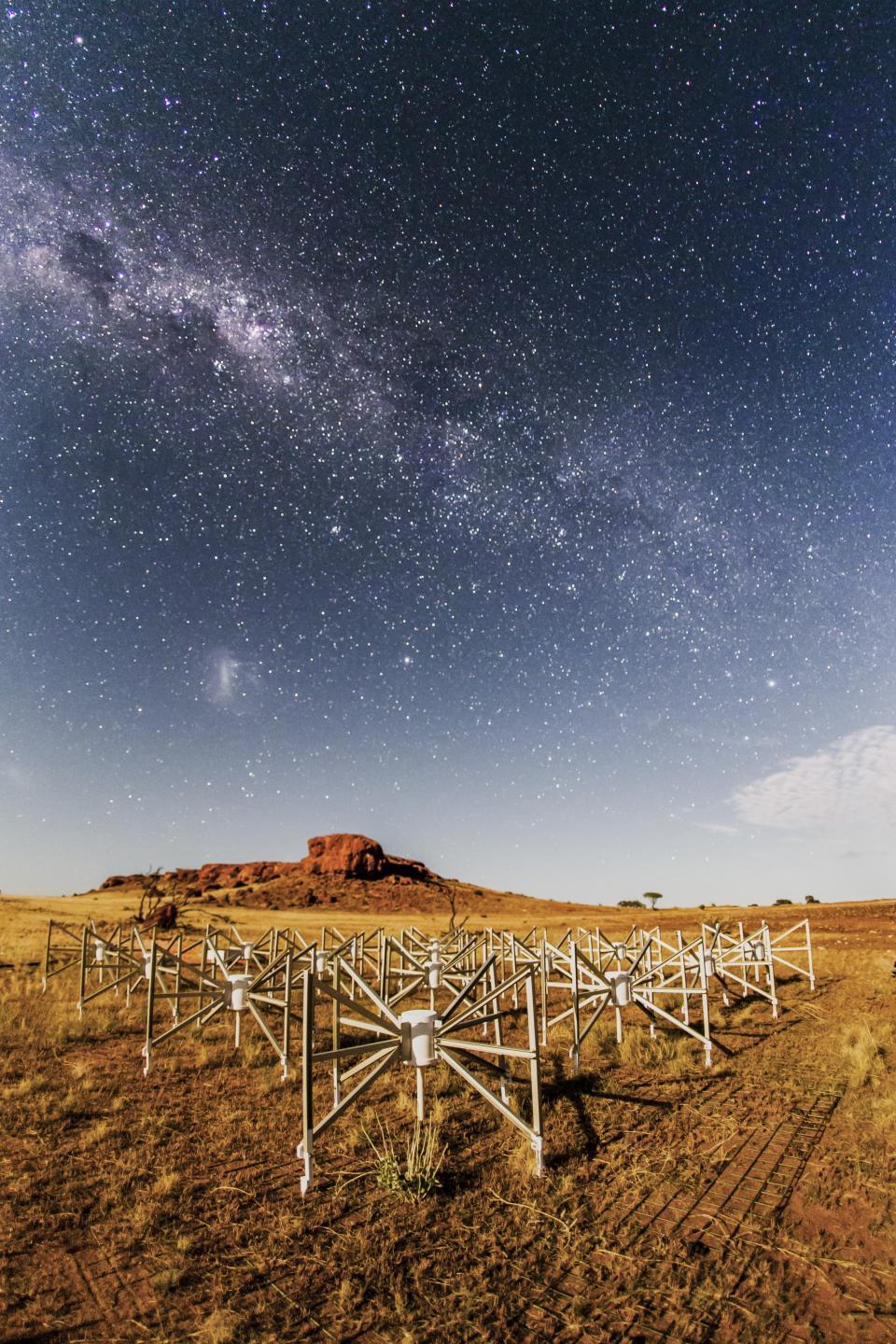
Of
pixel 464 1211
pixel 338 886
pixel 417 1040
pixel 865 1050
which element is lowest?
pixel 338 886

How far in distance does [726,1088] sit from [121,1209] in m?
8.61

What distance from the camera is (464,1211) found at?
6273 mm

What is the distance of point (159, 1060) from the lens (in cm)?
1259

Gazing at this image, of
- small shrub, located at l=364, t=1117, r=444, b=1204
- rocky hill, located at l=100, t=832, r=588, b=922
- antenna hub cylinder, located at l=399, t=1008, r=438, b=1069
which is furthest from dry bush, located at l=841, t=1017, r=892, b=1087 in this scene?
rocky hill, located at l=100, t=832, r=588, b=922

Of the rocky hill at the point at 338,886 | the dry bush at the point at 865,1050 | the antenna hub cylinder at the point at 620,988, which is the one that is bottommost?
the rocky hill at the point at 338,886

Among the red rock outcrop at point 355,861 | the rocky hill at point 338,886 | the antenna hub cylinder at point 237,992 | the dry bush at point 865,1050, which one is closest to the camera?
the dry bush at point 865,1050

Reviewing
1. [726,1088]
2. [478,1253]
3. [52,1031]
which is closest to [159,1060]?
[52,1031]

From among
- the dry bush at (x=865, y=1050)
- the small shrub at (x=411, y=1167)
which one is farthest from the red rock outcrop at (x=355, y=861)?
the small shrub at (x=411, y=1167)

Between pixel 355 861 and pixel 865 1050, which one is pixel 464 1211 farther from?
pixel 355 861

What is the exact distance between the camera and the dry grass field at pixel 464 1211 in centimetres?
476

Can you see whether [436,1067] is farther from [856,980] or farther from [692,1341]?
[856,980]

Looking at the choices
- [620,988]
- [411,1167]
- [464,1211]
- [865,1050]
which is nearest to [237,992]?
[411,1167]

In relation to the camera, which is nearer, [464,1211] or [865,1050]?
[464,1211]

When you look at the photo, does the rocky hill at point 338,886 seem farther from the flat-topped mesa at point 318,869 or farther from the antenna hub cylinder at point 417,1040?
the antenna hub cylinder at point 417,1040
